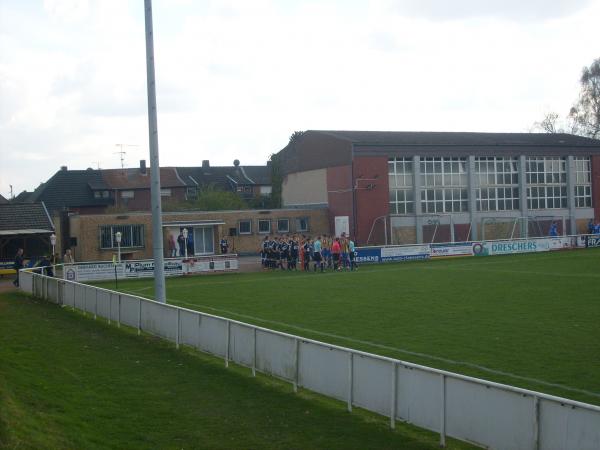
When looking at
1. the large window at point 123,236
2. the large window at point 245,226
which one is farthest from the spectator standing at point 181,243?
the large window at point 245,226

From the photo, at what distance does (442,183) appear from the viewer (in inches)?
2245

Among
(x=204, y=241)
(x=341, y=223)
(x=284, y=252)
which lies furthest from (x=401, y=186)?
(x=284, y=252)

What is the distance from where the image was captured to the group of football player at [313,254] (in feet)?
124

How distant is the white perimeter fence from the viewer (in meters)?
7.69

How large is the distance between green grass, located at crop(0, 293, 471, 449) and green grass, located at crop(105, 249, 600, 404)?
10.1ft

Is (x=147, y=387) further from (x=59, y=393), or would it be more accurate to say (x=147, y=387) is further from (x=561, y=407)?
(x=561, y=407)

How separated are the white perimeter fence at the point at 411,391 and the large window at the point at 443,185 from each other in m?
41.9

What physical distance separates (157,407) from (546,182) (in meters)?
54.2

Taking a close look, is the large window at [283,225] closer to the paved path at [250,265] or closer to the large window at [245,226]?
the large window at [245,226]

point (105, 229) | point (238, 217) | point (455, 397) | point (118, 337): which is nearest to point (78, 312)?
point (118, 337)

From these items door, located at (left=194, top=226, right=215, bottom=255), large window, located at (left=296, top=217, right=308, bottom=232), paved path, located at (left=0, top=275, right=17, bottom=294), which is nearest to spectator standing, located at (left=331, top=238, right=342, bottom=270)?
paved path, located at (left=0, top=275, right=17, bottom=294)

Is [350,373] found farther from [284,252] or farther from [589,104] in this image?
[589,104]

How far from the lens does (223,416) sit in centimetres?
1101

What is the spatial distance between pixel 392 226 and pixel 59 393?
4329 cm
